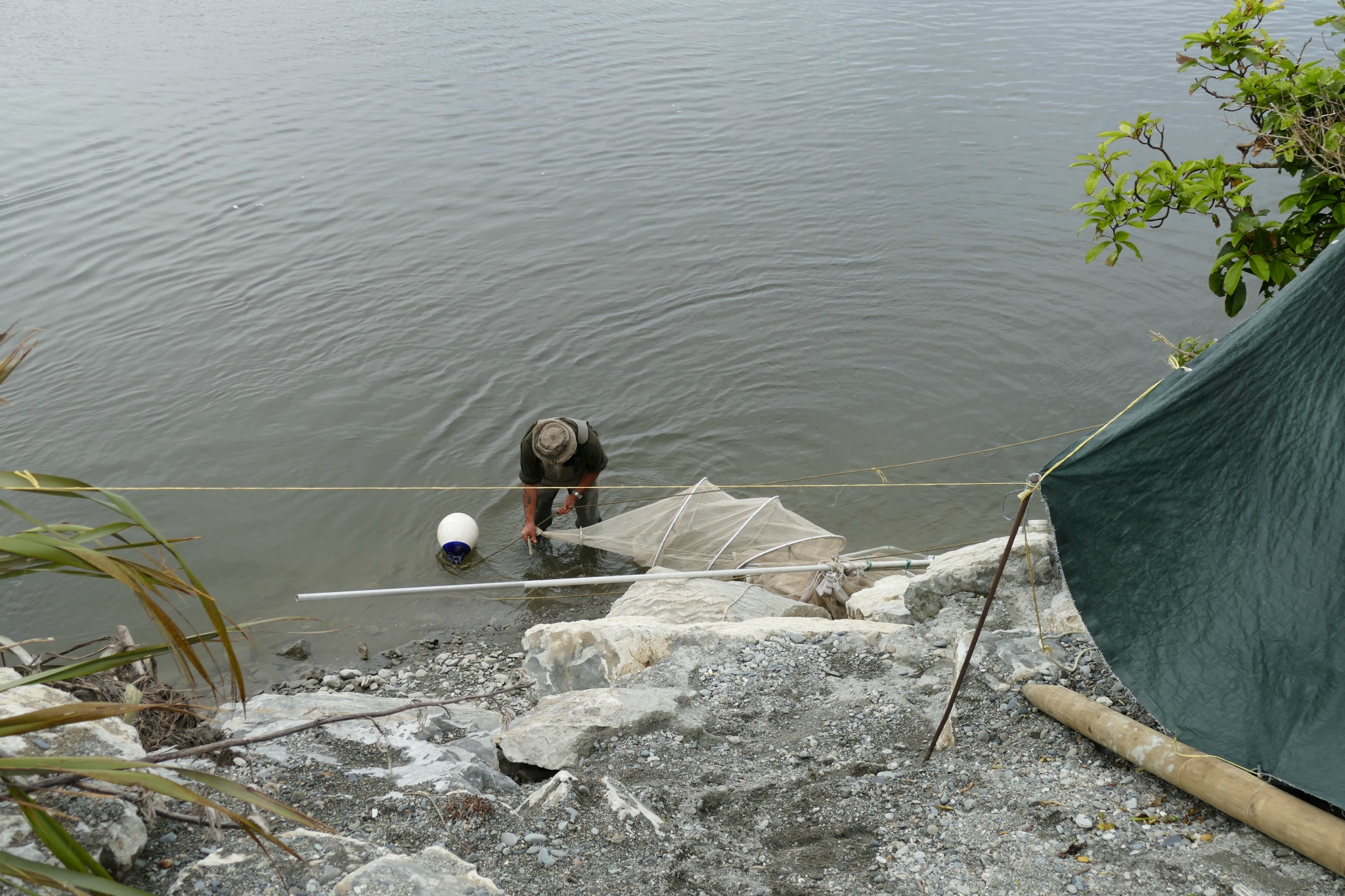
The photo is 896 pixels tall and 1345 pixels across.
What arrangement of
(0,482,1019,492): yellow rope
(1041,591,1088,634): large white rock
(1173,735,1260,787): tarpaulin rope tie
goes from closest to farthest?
(1173,735,1260,787): tarpaulin rope tie, (1041,591,1088,634): large white rock, (0,482,1019,492): yellow rope

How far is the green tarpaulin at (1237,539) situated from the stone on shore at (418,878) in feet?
10.4

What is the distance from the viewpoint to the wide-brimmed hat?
339 inches

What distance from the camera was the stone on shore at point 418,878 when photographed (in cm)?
341

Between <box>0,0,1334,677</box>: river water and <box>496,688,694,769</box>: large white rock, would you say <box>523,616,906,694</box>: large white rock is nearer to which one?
<box>496,688,694,769</box>: large white rock

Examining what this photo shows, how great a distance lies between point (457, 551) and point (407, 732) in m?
4.42

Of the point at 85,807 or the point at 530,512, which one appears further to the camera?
the point at 530,512

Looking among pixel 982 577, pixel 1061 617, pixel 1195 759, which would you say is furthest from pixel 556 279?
pixel 1195 759

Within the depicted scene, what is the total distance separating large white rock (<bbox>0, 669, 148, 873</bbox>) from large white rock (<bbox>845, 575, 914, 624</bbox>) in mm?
4797

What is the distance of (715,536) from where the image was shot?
8602 millimetres

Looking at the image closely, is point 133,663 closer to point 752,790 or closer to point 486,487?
point 752,790

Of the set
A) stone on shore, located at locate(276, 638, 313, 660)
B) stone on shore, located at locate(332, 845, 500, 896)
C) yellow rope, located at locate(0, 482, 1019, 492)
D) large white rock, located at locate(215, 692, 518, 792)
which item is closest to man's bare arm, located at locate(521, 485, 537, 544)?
yellow rope, located at locate(0, 482, 1019, 492)

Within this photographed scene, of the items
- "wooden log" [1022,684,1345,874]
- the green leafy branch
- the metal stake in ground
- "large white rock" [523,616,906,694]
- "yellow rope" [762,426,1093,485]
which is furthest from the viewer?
"yellow rope" [762,426,1093,485]

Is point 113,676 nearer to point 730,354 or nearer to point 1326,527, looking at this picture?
point 1326,527

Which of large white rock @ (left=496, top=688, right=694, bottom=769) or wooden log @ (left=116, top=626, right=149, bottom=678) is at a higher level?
wooden log @ (left=116, top=626, right=149, bottom=678)
